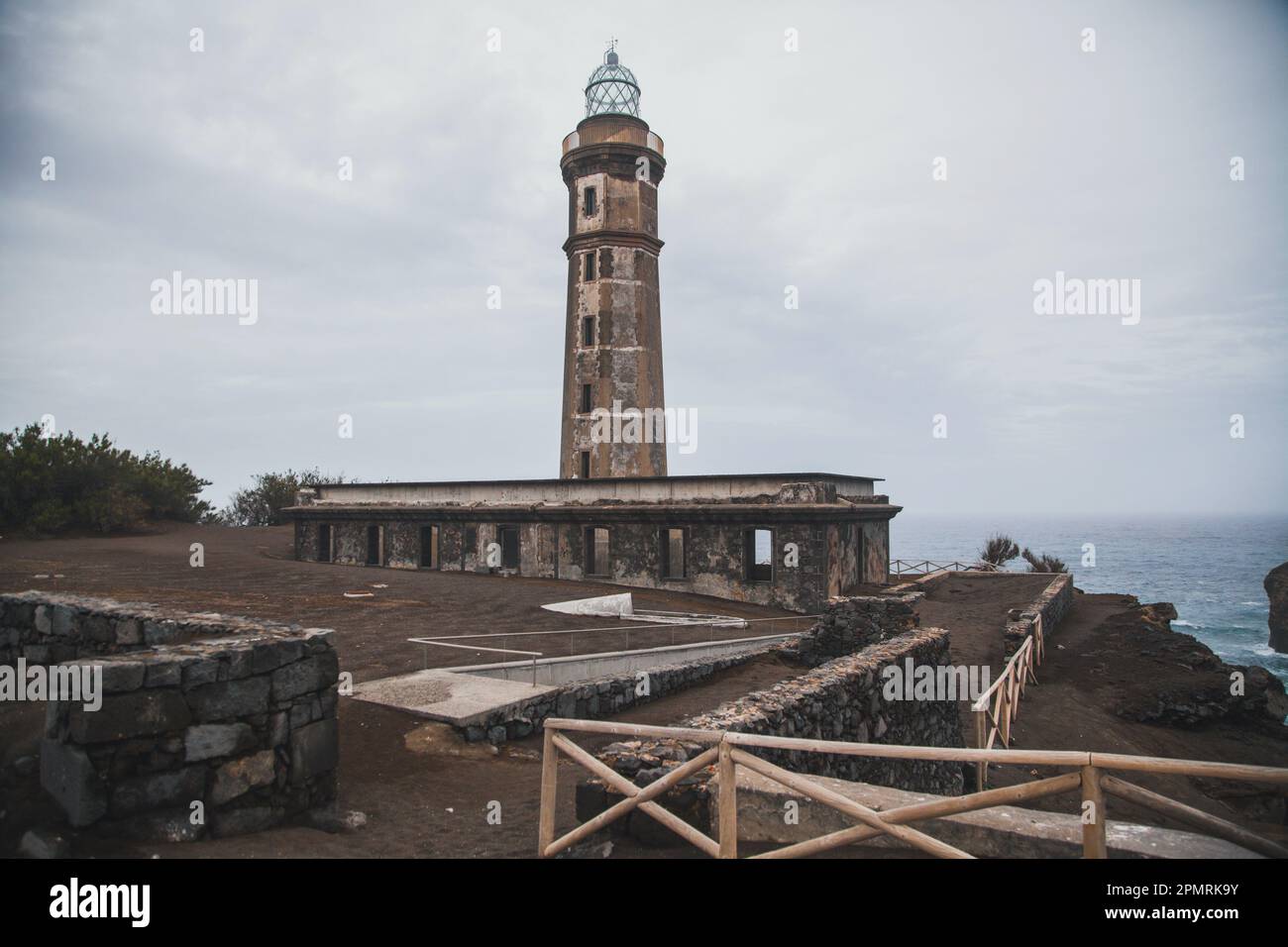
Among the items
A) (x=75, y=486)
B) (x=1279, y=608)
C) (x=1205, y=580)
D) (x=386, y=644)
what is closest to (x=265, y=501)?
(x=75, y=486)

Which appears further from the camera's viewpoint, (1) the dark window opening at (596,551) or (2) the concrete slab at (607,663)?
(1) the dark window opening at (596,551)

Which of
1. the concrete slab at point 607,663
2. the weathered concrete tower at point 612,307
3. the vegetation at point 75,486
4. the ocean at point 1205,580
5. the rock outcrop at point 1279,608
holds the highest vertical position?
the weathered concrete tower at point 612,307

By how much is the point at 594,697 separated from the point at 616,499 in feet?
45.3

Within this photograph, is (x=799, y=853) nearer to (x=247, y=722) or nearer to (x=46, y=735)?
(x=247, y=722)

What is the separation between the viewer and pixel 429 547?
1133 inches

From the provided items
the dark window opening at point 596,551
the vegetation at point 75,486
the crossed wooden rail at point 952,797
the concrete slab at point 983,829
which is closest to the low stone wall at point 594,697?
the concrete slab at point 983,829

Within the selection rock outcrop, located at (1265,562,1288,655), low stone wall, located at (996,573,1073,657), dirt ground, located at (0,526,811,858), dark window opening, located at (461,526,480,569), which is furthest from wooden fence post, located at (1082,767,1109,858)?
rock outcrop, located at (1265,562,1288,655)

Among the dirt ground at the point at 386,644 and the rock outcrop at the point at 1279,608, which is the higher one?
the dirt ground at the point at 386,644

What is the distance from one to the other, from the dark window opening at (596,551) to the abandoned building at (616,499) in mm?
46

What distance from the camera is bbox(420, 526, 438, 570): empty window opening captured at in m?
28.4

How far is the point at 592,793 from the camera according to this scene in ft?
18.4

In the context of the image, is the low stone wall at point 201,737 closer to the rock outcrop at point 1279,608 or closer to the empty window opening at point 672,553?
the empty window opening at point 672,553

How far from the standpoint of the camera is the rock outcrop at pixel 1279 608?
44.7m
